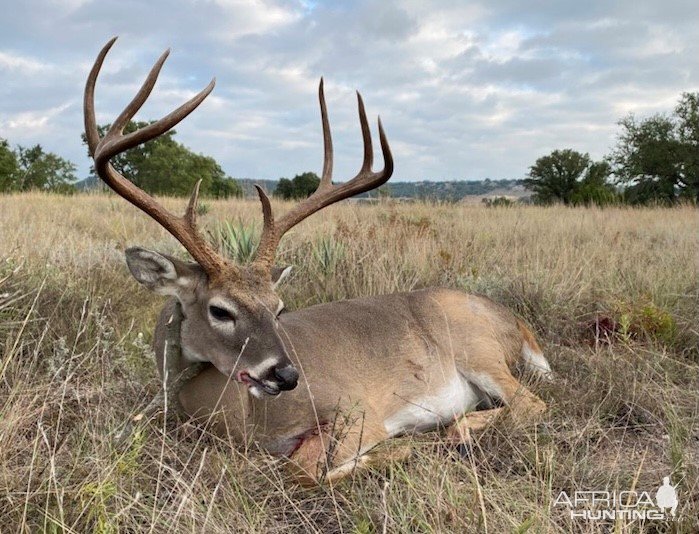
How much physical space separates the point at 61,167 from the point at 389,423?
33.5 m

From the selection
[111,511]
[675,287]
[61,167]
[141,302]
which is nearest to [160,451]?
[111,511]

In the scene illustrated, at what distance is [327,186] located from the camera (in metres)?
4.18

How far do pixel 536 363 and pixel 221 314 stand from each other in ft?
7.49

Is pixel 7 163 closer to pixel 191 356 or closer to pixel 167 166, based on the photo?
pixel 167 166

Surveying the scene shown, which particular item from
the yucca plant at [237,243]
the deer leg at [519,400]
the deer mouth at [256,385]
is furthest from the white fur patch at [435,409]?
the yucca plant at [237,243]

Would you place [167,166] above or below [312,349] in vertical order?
above

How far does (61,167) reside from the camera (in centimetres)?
3400

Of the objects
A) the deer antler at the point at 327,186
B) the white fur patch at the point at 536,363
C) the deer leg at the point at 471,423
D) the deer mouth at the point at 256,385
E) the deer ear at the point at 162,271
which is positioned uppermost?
the deer antler at the point at 327,186

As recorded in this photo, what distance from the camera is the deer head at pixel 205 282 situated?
10.5 feet

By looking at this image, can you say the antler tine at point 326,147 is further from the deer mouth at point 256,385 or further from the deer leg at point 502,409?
the deer leg at point 502,409

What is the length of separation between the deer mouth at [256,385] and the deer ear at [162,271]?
58 centimetres

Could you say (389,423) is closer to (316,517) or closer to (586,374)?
(316,517)

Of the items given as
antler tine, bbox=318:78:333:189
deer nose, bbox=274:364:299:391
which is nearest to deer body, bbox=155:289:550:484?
deer nose, bbox=274:364:299:391

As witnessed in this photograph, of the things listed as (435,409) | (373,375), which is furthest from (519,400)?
(373,375)
